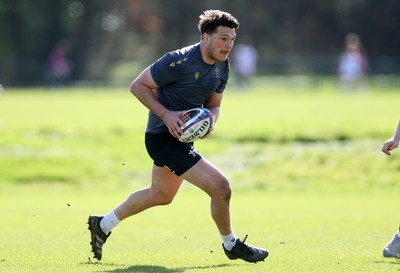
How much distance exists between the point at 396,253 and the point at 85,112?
972 inches

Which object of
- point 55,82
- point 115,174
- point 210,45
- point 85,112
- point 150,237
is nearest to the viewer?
point 210,45

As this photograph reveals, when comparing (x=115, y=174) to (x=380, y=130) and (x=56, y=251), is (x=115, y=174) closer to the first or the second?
(x=380, y=130)

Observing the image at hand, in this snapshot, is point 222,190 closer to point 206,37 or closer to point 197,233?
point 206,37

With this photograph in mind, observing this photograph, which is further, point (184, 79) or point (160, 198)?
point (160, 198)

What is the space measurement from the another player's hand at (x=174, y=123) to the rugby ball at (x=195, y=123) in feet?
0.10

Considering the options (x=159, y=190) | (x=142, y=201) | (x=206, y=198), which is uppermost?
(x=159, y=190)

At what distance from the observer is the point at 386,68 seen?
6066 centimetres

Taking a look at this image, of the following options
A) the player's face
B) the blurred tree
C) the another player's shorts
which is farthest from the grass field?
the blurred tree

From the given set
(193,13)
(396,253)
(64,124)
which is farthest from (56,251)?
(193,13)

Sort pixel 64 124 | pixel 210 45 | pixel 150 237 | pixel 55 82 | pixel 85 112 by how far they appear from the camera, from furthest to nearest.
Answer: pixel 55 82
pixel 85 112
pixel 64 124
pixel 150 237
pixel 210 45

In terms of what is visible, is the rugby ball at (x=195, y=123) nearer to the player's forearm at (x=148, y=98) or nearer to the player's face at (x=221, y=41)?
the player's forearm at (x=148, y=98)

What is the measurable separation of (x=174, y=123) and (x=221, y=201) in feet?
2.71

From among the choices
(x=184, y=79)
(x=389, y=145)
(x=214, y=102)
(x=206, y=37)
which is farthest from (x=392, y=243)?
(x=206, y=37)

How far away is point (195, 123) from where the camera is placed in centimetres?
862
